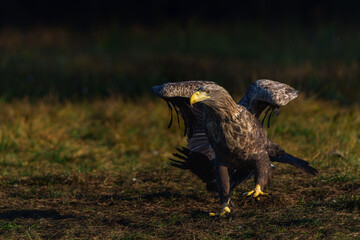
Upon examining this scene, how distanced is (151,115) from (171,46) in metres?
4.37

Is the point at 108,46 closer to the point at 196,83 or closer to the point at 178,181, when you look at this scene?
the point at 178,181

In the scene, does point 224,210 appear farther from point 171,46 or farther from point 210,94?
point 171,46

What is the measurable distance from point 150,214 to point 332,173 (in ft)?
6.36

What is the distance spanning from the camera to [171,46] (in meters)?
11.5

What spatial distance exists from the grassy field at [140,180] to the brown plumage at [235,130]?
1.04 feet

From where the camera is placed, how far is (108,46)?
11797 millimetres

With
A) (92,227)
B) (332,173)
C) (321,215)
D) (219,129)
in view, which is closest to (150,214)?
(92,227)

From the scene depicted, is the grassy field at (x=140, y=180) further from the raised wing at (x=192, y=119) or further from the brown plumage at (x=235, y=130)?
the raised wing at (x=192, y=119)

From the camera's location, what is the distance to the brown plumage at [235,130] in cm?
394

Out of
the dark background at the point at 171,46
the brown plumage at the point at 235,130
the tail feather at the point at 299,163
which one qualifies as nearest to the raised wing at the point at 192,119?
the brown plumage at the point at 235,130

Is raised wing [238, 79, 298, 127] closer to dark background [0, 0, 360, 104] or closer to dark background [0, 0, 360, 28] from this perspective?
dark background [0, 0, 360, 104]

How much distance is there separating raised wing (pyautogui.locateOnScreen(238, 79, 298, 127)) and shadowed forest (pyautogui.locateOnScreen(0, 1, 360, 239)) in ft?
2.67

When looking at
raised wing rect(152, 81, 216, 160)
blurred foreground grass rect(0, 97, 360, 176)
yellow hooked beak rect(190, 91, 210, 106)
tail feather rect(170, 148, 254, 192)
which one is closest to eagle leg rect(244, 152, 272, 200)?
tail feather rect(170, 148, 254, 192)

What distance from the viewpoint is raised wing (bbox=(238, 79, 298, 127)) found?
13.4 ft
